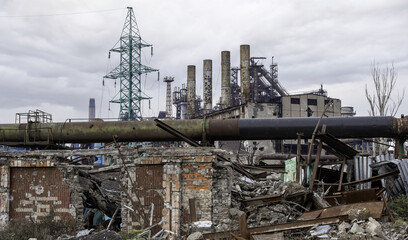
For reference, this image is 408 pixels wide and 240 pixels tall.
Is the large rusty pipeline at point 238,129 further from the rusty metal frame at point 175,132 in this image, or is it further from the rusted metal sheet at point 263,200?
the rusted metal sheet at point 263,200

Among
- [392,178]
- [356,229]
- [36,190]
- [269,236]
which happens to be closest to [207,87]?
[392,178]

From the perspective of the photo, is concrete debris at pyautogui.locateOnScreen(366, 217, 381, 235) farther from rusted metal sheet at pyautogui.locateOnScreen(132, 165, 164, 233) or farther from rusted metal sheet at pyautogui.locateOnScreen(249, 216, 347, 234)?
rusted metal sheet at pyautogui.locateOnScreen(132, 165, 164, 233)

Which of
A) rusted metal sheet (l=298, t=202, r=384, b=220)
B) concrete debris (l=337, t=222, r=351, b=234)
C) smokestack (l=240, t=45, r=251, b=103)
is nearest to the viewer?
concrete debris (l=337, t=222, r=351, b=234)

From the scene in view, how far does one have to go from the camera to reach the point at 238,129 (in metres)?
11.8

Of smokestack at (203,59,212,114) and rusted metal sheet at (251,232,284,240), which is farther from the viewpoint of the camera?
smokestack at (203,59,212,114)

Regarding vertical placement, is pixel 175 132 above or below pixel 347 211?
above

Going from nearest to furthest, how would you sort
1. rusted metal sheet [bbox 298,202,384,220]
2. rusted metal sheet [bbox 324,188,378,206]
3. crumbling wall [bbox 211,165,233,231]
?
1. rusted metal sheet [bbox 298,202,384,220]
2. rusted metal sheet [bbox 324,188,378,206]
3. crumbling wall [bbox 211,165,233,231]

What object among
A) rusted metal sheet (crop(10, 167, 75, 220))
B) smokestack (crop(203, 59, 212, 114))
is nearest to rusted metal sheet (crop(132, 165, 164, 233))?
rusted metal sheet (crop(10, 167, 75, 220))

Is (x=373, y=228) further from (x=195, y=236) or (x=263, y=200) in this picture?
(x=195, y=236)

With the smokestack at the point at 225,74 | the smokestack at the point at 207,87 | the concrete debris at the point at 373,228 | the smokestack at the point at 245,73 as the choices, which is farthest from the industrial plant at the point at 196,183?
the smokestack at the point at 207,87

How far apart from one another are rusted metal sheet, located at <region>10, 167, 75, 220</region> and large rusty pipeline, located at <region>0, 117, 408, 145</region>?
1.72 metres

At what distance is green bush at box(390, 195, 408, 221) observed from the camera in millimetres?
9383

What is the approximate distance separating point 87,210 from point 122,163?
2.32 meters

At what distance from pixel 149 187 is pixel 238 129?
3.23 m
